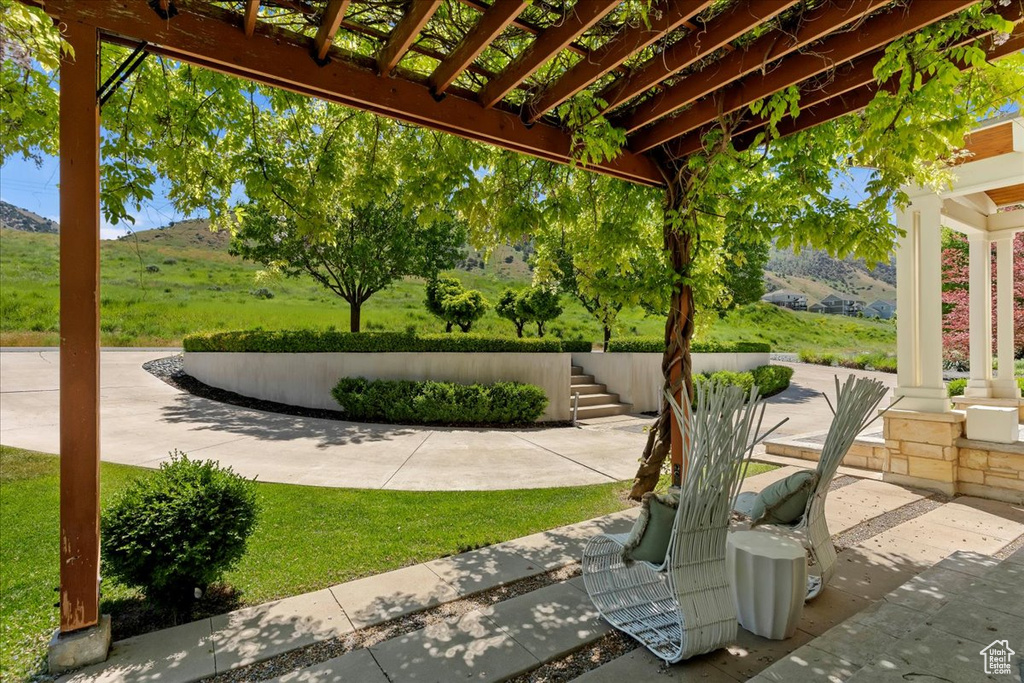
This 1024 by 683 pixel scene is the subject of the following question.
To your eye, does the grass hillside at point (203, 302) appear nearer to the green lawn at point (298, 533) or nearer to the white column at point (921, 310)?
the white column at point (921, 310)

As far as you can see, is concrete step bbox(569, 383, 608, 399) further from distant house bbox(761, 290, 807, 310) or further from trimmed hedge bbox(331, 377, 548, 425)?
distant house bbox(761, 290, 807, 310)

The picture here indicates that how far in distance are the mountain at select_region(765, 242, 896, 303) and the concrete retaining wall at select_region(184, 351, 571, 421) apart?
3335cm

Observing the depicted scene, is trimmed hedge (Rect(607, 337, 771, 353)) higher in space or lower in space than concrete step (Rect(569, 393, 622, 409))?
higher

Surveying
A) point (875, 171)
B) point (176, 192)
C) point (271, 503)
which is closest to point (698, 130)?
point (875, 171)

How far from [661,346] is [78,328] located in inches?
409

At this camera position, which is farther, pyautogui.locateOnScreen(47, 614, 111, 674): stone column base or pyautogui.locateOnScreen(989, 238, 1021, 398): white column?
pyautogui.locateOnScreen(989, 238, 1021, 398): white column

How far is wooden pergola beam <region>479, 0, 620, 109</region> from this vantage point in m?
1.97

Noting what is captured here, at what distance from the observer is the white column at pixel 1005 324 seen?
650 centimetres

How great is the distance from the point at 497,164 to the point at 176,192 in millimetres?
2501

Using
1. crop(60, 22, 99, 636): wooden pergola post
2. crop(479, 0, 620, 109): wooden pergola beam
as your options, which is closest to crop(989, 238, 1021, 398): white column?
crop(479, 0, 620, 109): wooden pergola beam

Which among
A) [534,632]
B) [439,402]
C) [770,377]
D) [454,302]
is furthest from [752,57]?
[770,377]

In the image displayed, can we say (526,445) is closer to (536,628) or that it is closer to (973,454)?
(536,628)

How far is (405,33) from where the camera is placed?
7.13 ft

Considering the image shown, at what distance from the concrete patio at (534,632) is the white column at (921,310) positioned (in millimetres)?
2047
